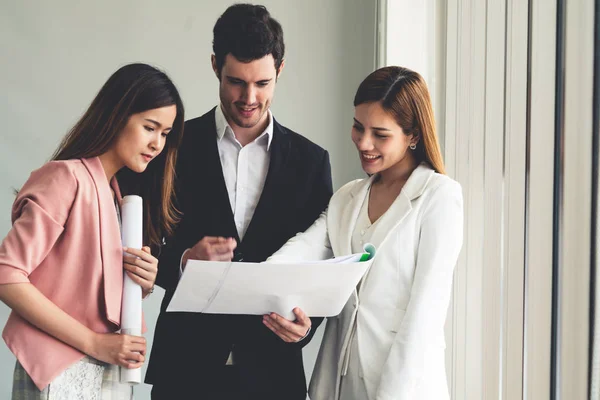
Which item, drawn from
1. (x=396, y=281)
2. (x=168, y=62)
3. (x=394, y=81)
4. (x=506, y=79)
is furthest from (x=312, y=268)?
(x=168, y=62)

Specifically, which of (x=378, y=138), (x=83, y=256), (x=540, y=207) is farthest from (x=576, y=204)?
(x=83, y=256)

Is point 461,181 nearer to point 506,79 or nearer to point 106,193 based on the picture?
point 506,79

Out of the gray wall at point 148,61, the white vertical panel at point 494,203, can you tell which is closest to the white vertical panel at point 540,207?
the white vertical panel at point 494,203

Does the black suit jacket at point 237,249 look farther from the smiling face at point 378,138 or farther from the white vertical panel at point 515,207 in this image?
the white vertical panel at point 515,207

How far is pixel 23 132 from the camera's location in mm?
2977

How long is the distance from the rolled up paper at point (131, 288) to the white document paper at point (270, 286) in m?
0.07

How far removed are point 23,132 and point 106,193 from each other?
1.64m

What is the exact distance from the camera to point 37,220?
4.52 ft

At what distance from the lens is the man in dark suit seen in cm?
181

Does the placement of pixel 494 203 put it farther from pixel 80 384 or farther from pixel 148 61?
pixel 148 61

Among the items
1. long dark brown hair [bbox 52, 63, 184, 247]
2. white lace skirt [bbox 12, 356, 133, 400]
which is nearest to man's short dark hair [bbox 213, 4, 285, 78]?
long dark brown hair [bbox 52, 63, 184, 247]

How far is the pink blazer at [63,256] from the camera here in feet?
4.51

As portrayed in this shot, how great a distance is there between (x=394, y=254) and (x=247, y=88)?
21.2 inches

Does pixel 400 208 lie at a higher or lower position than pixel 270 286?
higher
